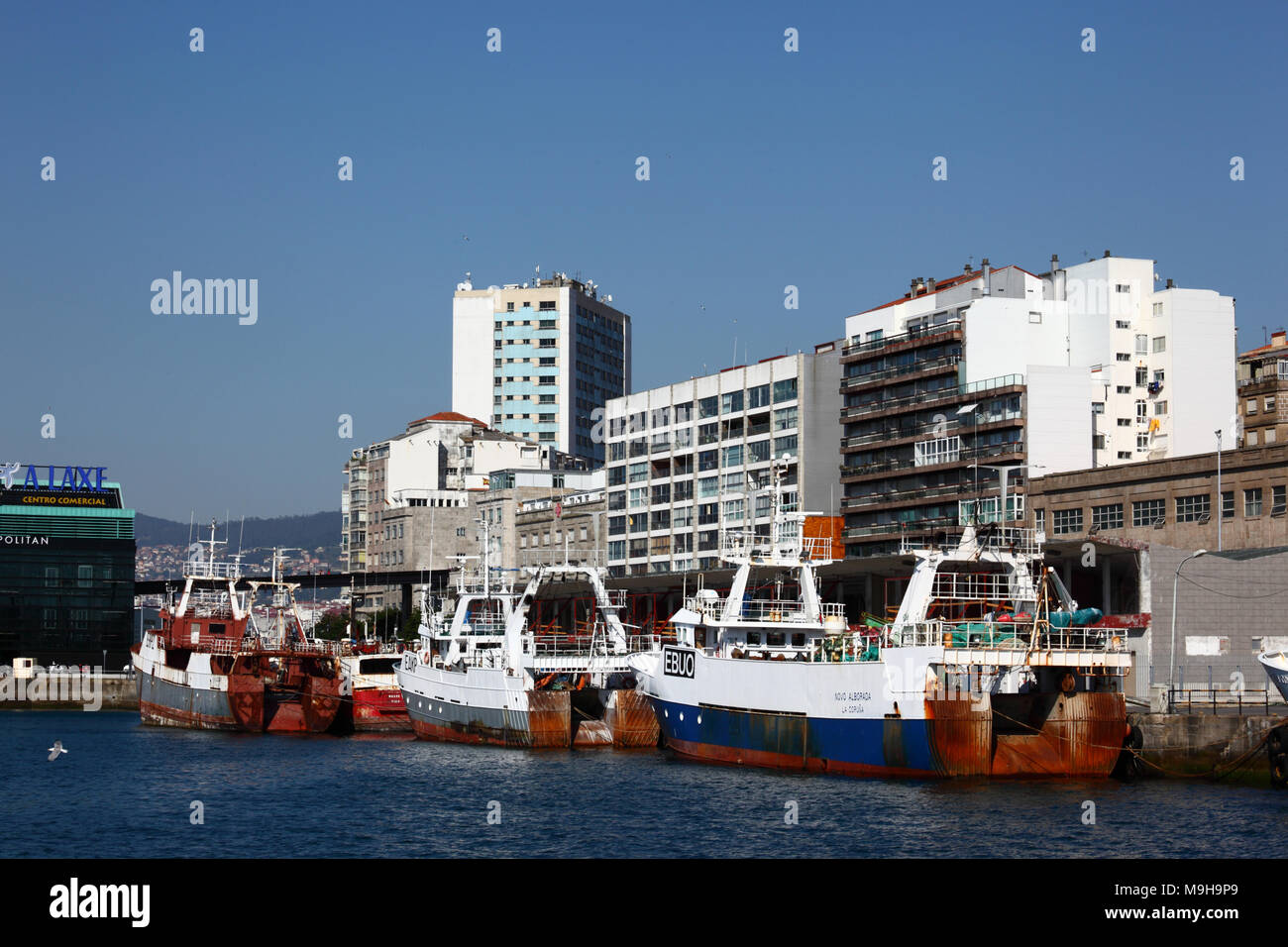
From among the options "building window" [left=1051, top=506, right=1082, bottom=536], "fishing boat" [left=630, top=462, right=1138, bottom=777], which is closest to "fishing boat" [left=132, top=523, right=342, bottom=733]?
"fishing boat" [left=630, top=462, right=1138, bottom=777]

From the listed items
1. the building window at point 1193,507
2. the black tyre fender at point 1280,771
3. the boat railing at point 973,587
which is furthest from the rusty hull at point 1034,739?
the building window at point 1193,507

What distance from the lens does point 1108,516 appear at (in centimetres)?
9606

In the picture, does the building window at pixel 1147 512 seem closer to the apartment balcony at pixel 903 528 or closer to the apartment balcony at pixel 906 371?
the apartment balcony at pixel 903 528

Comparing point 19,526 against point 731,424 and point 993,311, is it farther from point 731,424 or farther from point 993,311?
point 993,311

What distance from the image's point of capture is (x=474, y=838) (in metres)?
41.2

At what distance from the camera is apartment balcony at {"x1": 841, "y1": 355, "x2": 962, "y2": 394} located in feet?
368

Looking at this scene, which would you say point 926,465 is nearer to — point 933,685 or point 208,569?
point 208,569

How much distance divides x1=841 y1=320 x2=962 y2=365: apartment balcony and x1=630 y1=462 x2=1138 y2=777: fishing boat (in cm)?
5285

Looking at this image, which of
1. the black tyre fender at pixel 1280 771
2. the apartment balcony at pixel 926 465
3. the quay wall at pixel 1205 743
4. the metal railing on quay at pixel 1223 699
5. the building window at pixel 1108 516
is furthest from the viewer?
the apartment balcony at pixel 926 465

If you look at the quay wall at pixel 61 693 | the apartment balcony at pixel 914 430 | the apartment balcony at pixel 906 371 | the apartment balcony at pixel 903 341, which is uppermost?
the apartment balcony at pixel 903 341

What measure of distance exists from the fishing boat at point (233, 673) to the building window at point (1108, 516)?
48448 mm

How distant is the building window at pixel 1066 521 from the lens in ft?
323

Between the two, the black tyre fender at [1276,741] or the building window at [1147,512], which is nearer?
the black tyre fender at [1276,741]
